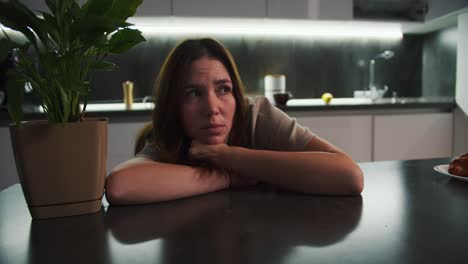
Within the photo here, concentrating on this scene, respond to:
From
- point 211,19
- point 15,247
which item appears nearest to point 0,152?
point 211,19

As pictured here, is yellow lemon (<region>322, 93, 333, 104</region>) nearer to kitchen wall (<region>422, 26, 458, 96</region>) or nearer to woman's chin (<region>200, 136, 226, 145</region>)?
kitchen wall (<region>422, 26, 458, 96</region>)

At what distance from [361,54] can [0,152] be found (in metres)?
2.69

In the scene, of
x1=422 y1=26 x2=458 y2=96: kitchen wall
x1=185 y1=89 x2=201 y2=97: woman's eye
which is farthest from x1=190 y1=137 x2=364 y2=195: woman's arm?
x1=422 y1=26 x2=458 y2=96: kitchen wall

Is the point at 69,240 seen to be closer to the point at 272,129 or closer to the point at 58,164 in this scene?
the point at 58,164

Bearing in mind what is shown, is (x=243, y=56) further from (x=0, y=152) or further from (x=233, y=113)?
(x=233, y=113)

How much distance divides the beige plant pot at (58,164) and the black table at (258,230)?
0.03 meters

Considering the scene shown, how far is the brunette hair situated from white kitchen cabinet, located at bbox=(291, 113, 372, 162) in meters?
1.39

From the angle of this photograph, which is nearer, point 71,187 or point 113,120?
point 71,187

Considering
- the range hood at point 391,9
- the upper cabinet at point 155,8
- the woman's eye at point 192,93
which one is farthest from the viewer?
the range hood at point 391,9

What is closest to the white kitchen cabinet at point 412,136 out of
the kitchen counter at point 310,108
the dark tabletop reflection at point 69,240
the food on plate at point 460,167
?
the kitchen counter at point 310,108

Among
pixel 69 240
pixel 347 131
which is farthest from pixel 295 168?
pixel 347 131

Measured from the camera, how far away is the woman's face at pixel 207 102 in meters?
0.87

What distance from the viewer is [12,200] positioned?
2.37 feet

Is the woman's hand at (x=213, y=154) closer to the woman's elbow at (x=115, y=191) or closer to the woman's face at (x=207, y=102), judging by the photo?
the woman's face at (x=207, y=102)
